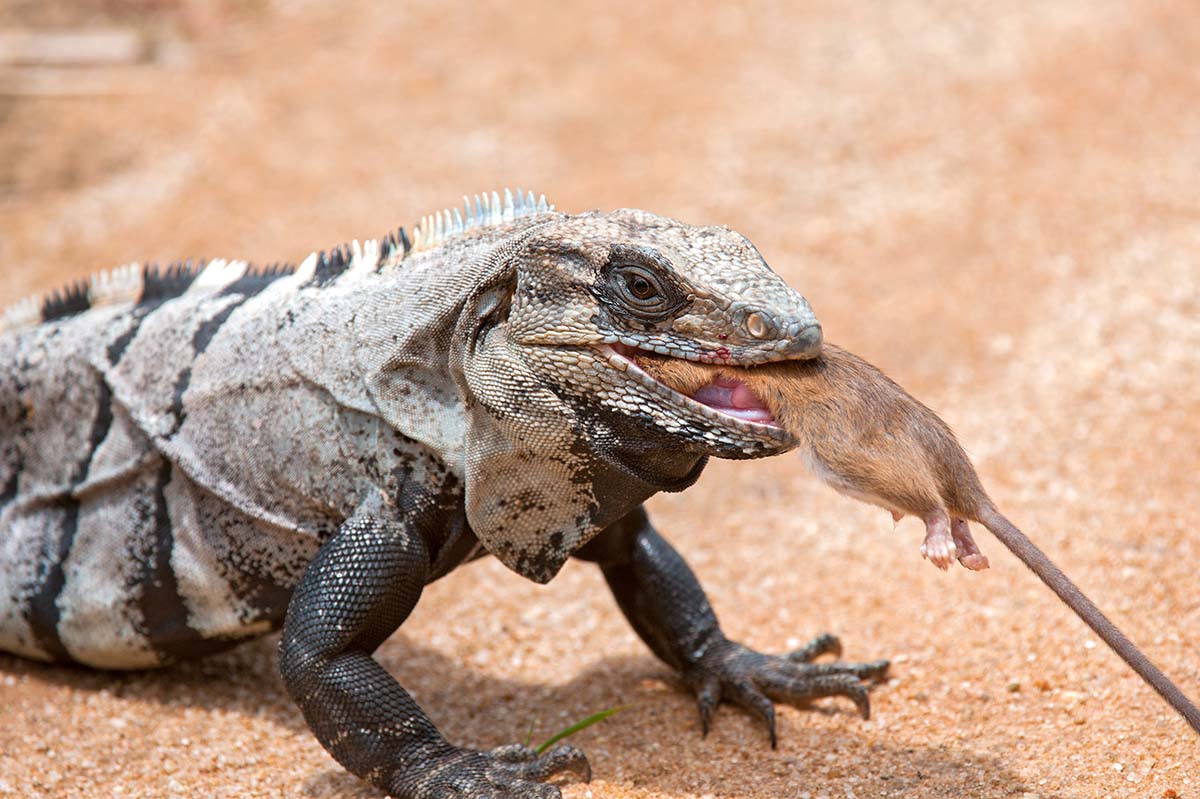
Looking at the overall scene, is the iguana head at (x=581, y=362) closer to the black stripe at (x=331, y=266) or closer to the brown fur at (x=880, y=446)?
the brown fur at (x=880, y=446)

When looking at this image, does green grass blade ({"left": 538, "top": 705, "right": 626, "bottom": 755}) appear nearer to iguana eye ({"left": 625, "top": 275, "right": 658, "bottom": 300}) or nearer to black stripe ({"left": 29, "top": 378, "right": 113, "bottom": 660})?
iguana eye ({"left": 625, "top": 275, "right": 658, "bottom": 300})

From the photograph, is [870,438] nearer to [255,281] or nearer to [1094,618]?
[1094,618]

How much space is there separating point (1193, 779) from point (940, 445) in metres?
1.67

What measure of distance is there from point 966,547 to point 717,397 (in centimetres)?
102

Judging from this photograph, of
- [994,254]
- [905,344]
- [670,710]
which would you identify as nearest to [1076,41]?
[994,254]

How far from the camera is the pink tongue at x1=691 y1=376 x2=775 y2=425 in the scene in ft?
15.1

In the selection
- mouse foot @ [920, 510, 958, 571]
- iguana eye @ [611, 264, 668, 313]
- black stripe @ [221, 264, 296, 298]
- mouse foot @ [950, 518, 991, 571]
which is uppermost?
iguana eye @ [611, 264, 668, 313]

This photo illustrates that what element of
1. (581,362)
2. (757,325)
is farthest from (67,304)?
(757,325)

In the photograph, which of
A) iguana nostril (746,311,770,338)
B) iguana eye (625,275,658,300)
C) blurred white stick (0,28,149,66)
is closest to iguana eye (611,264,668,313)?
iguana eye (625,275,658,300)

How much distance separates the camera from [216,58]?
15109mm

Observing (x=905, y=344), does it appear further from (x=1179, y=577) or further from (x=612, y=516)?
(x=612, y=516)

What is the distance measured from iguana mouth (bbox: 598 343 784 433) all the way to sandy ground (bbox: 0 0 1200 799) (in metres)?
1.59

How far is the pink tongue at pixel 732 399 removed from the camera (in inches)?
181

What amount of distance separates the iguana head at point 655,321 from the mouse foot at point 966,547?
0.70m
